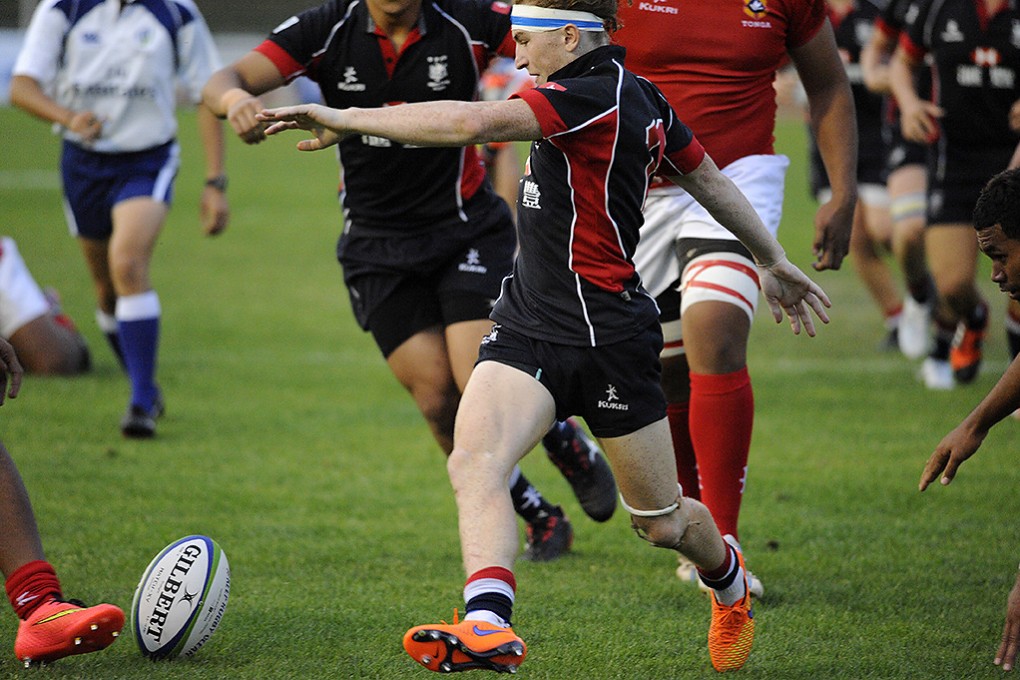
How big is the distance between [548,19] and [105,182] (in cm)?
493

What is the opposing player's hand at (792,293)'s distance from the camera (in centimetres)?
407

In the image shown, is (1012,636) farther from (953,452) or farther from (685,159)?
(685,159)

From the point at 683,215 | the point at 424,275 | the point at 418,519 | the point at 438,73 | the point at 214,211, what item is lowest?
the point at 418,519

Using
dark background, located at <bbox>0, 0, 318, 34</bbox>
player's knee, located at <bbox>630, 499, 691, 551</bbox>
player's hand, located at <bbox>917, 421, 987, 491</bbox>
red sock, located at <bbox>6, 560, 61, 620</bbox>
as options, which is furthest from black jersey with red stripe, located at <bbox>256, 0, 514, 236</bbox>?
dark background, located at <bbox>0, 0, 318, 34</bbox>

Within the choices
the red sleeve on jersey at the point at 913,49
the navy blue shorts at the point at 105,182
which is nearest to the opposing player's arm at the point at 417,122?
the navy blue shorts at the point at 105,182

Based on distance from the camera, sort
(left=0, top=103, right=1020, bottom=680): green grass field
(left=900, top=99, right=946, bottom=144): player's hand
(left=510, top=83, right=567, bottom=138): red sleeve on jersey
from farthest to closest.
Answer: (left=900, top=99, right=946, bottom=144): player's hand, (left=0, top=103, right=1020, bottom=680): green grass field, (left=510, top=83, right=567, bottom=138): red sleeve on jersey

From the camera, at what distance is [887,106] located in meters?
10.2

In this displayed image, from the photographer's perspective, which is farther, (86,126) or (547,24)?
(86,126)

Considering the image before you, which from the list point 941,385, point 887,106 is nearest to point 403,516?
point 941,385

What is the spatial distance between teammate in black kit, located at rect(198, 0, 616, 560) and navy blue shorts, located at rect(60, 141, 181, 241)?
2.87 meters

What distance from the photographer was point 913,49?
26.1ft

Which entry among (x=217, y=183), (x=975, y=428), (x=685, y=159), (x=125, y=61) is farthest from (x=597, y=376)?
(x=125, y=61)

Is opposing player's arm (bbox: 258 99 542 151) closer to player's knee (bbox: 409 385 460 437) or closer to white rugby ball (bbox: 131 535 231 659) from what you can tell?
white rugby ball (bbox: 131 535 231 659)

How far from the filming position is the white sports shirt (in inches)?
308
